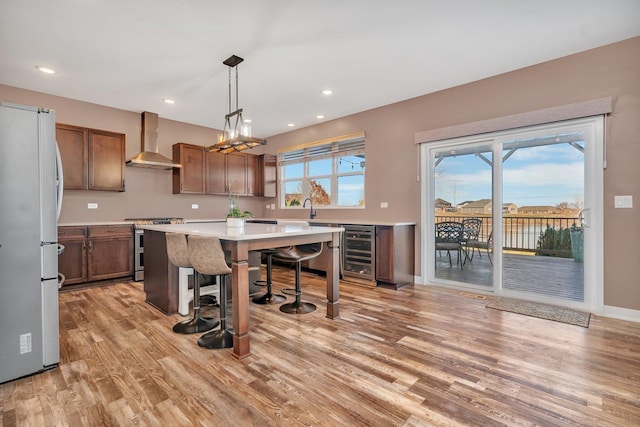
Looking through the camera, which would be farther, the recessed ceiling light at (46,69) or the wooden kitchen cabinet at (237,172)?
the wooden kitchen cabinet at (237,172)

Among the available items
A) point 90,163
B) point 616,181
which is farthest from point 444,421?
point 90,163

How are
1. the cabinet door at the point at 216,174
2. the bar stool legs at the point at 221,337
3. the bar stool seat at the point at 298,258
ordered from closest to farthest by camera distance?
1. the bar stool legs at the point at 221,337
2. the bar stool seat at the point at 298,258
3. the cabinet door at the point at 216,174

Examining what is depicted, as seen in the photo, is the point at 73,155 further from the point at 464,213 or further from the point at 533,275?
the point at 533,275

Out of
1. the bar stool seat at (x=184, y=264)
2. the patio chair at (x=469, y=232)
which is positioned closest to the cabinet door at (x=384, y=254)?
the patio chair at (x=469, y=232)

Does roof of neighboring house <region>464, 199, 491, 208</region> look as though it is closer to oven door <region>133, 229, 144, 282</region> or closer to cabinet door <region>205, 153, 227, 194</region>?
cabinet door <region>205, 153, 227, 194</region>

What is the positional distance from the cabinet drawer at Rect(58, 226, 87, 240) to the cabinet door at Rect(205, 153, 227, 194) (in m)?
2.09

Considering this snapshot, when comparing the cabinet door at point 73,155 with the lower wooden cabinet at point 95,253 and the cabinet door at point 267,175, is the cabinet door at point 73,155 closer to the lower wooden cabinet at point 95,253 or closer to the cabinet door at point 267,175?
the lower wooden cabinet at point 95,253

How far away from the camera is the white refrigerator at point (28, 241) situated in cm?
191

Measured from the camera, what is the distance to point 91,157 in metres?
4.53

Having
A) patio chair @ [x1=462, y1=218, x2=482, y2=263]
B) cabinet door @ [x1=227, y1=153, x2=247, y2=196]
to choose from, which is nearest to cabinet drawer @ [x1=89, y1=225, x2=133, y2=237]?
cabinet door @ [x1=227, y1=153, x2=247, y2=196]

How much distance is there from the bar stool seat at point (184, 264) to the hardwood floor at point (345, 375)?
112 millimetres

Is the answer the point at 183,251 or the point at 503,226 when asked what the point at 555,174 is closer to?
the point at 503,226

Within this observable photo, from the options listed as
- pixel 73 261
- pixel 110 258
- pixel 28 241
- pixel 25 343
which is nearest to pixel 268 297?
pixel 25 343

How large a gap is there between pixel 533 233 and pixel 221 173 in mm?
5244
